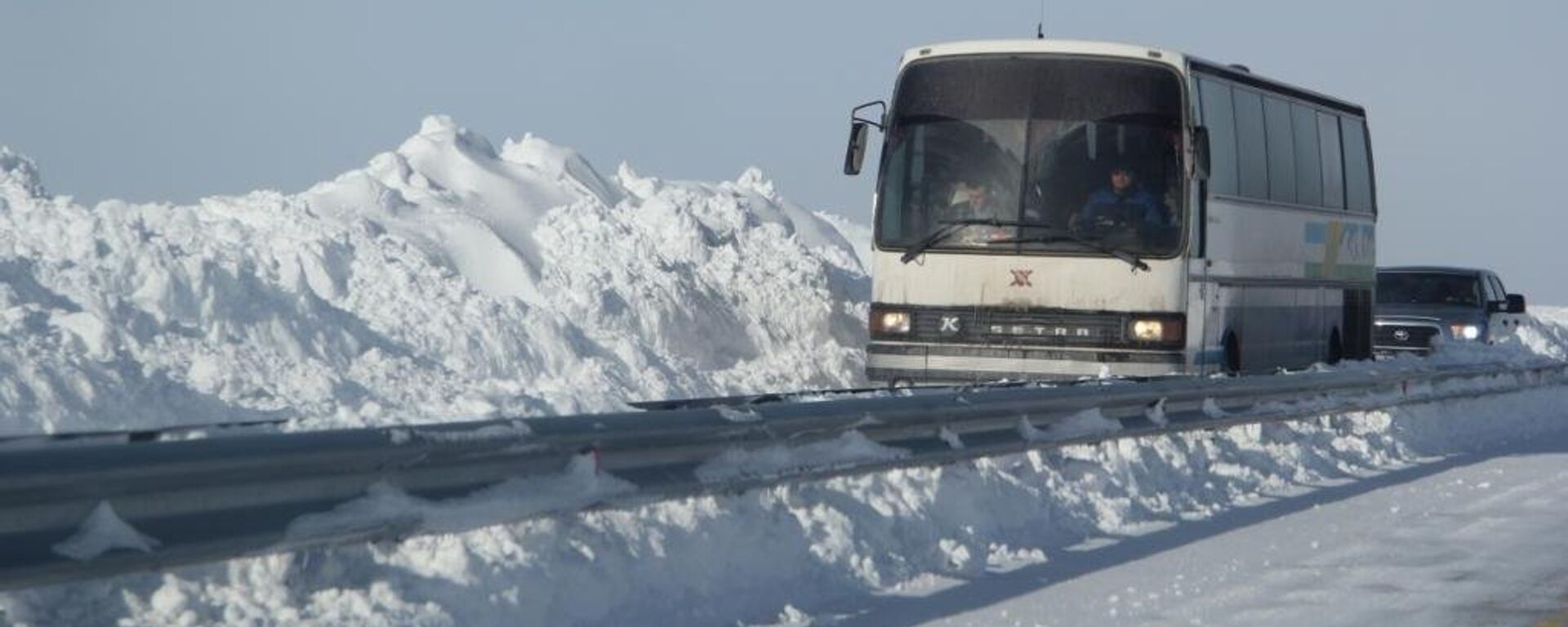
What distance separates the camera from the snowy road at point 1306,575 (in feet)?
30.4

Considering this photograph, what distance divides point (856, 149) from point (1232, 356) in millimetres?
4538

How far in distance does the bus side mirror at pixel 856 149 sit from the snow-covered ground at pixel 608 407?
2.76 meters

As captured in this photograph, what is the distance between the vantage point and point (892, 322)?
19.9m

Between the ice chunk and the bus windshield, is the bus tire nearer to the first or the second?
the bus windshield

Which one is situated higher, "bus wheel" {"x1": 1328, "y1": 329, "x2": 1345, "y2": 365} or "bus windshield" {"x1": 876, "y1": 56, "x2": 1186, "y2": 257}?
"bus windshield" {"x1": 876, "y1": 56, "x2": 1186, "y2": 257}

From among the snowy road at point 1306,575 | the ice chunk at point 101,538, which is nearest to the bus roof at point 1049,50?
the snowy road at point 1306,575

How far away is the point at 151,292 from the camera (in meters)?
20.6

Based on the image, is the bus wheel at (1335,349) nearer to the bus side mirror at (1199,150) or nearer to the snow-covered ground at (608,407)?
the snow-covered ground at (608,407)

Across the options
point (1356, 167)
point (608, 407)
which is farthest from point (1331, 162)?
point (608, 407)

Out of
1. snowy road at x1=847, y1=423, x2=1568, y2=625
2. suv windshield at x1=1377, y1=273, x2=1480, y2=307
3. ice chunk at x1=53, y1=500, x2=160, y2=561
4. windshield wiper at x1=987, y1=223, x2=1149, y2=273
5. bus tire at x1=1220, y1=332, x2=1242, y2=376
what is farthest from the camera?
suv windshield at x1=1377, y1=273, x2=1480, y2=307

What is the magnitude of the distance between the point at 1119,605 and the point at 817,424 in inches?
71.2

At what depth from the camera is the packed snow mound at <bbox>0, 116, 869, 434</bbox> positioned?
1694cm

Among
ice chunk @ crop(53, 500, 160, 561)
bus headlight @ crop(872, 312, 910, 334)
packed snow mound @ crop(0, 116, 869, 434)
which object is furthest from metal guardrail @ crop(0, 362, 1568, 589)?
bus headlight @ crop(872, 312, 910, 334)

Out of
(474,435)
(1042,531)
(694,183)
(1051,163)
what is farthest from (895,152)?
(694,183)
